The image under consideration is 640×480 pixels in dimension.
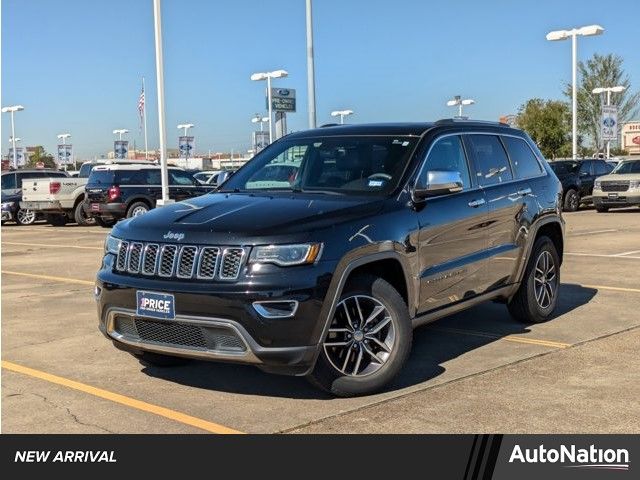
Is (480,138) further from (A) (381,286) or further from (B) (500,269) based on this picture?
(A) (381,286)

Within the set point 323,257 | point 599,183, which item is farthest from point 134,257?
point 599,183

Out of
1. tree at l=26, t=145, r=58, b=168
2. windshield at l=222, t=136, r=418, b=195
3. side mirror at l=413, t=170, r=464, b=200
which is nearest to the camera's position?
side mirror at l=413, t=170, r=464, b=200

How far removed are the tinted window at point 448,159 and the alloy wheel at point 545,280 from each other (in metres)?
1.45

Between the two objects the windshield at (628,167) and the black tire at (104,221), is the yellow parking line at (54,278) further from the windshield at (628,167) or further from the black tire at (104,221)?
the windshield at (628,167)

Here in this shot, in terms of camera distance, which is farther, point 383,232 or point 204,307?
point 383,232

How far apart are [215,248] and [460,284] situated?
7.01 ft

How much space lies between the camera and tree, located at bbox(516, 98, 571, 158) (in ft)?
182

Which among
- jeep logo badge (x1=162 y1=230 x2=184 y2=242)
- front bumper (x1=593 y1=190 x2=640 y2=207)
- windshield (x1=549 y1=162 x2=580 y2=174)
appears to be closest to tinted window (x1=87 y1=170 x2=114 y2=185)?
windshield (x1=549 y1=162 x2=580 y2=174)

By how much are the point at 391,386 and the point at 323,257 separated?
1128mm

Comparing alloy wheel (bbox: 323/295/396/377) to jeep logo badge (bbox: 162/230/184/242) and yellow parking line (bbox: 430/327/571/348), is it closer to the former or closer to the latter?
jeep logo badge (bbox: 162/230/184/242)

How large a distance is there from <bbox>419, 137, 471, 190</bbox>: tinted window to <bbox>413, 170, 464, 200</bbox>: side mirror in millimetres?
152

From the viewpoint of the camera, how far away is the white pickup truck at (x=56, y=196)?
24312 mm

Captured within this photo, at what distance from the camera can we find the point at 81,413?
495cm

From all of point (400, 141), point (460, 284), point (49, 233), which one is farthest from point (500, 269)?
point (49, 233)
